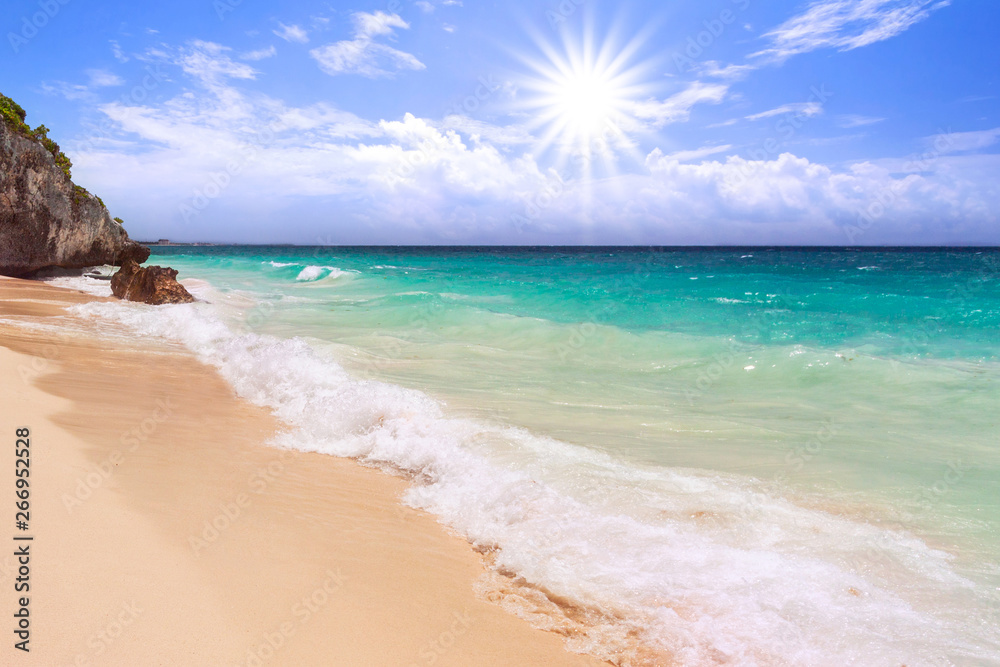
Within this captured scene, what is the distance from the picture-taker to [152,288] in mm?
13570

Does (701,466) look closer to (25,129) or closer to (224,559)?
(224,559)

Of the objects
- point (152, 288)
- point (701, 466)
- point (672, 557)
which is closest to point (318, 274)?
point (152, 288)

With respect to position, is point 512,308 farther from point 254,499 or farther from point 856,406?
point 254,499

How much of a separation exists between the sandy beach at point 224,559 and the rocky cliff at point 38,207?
534 inches

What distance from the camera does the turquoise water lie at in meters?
2.75

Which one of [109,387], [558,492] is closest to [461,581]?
[558,492]

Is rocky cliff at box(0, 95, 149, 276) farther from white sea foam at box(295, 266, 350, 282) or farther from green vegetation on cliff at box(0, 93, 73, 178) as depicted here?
white sea foam at box(295, 266, 350, 282)

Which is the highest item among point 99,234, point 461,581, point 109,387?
point 99,234

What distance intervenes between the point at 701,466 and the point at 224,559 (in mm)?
3809

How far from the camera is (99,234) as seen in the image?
20.6 m

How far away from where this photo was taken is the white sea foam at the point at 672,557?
2580 millimetres

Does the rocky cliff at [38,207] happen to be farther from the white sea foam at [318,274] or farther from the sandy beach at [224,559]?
the sandy beach at [224,559]

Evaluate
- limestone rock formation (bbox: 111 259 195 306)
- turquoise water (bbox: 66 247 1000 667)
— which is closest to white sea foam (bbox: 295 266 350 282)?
limestone rock formation (bbox: 111 259 195 306)

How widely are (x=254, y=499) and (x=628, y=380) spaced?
588cm
